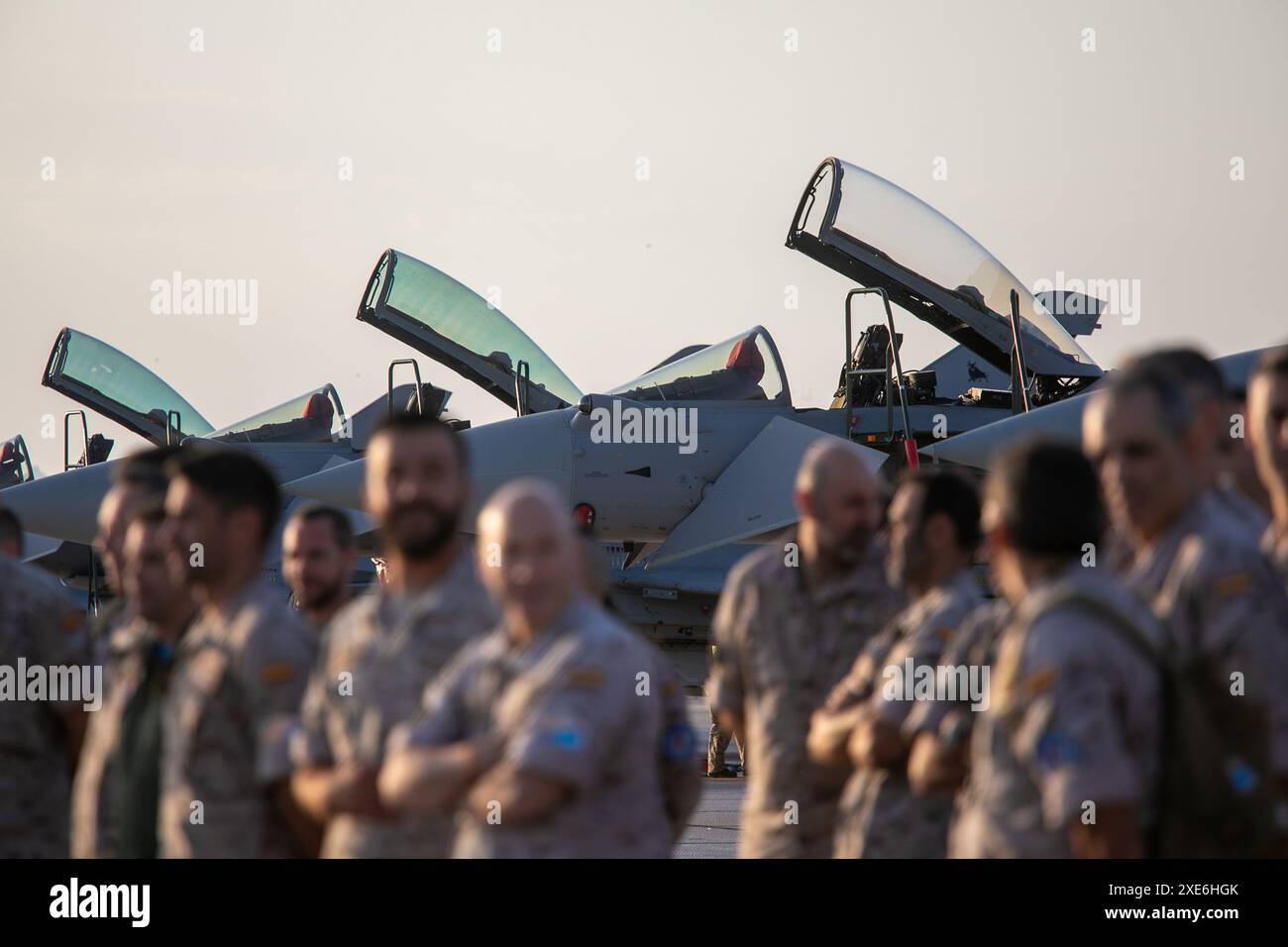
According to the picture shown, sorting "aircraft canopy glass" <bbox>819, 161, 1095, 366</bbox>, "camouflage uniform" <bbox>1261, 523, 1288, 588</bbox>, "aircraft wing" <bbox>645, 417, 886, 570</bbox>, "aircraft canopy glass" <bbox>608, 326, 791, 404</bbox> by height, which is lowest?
"camouflage uniform" <bbox>1261, 523, 1288, 588</bbox>

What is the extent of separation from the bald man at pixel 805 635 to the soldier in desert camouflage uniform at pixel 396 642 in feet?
4.66

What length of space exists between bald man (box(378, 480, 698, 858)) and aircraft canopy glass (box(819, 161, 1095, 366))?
34.4 feet

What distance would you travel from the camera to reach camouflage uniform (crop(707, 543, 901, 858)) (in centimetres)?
488

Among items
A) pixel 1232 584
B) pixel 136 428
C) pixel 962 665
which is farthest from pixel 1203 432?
pixel 136 428

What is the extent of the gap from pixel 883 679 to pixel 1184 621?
1.08 meters

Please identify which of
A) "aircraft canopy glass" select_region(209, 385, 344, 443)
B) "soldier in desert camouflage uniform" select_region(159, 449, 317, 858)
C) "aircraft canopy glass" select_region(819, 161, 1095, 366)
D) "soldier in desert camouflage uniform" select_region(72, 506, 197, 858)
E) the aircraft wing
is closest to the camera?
"soldier in desert camouflage uniform" select_region(159, 449, 317, 858)

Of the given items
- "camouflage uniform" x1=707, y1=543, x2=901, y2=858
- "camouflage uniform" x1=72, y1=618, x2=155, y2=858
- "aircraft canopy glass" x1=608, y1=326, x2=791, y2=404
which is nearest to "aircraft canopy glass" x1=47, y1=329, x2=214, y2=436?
"aircraft canopy glass" x1=608, y1=326, x2=791, y2=404

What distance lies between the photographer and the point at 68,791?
4.97 m

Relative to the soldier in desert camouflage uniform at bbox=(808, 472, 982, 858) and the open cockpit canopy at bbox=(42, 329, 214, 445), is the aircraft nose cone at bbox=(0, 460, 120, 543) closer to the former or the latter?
the open cockpit canopy at bbox=(42, 329, 214, 445)

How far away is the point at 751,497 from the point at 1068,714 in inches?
438

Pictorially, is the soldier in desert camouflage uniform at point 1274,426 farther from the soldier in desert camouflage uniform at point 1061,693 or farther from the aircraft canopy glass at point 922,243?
the aircraft canopy glass at point 922,243
